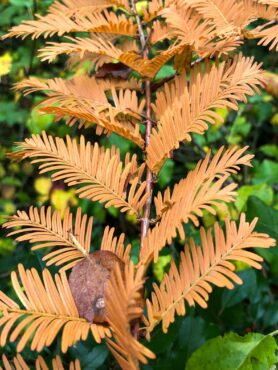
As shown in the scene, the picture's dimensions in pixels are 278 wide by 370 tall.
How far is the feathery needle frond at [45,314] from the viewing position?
0.45 m

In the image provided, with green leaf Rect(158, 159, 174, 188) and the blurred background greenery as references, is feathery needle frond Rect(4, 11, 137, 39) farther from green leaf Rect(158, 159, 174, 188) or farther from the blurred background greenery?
green leaf Rect(158, 159, 174, 188)

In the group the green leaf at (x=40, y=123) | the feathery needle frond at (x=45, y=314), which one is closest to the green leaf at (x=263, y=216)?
the feathery needle frond at (x=45, y=314)

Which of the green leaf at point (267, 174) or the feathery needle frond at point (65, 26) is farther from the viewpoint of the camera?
the green leaf at point (267, 174)

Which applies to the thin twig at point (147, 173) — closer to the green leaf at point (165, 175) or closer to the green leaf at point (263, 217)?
the green leaf at point (263, 217)

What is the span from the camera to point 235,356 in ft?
2.06

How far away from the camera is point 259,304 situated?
104 cm

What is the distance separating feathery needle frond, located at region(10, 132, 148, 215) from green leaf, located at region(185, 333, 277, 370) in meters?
0.20

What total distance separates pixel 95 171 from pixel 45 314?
21cm

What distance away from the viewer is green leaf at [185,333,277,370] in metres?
0.62

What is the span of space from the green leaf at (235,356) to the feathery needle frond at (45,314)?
0.66 feet

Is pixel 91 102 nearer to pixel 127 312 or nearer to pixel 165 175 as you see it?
pixel 127 312

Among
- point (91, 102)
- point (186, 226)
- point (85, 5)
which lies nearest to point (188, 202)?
point (91, 102)

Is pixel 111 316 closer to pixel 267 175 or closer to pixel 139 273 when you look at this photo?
pixel 139 273

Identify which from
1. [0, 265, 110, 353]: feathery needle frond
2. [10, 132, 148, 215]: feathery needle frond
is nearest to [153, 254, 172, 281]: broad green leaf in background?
[10, 132, 148, 215]: feathery needle frond
